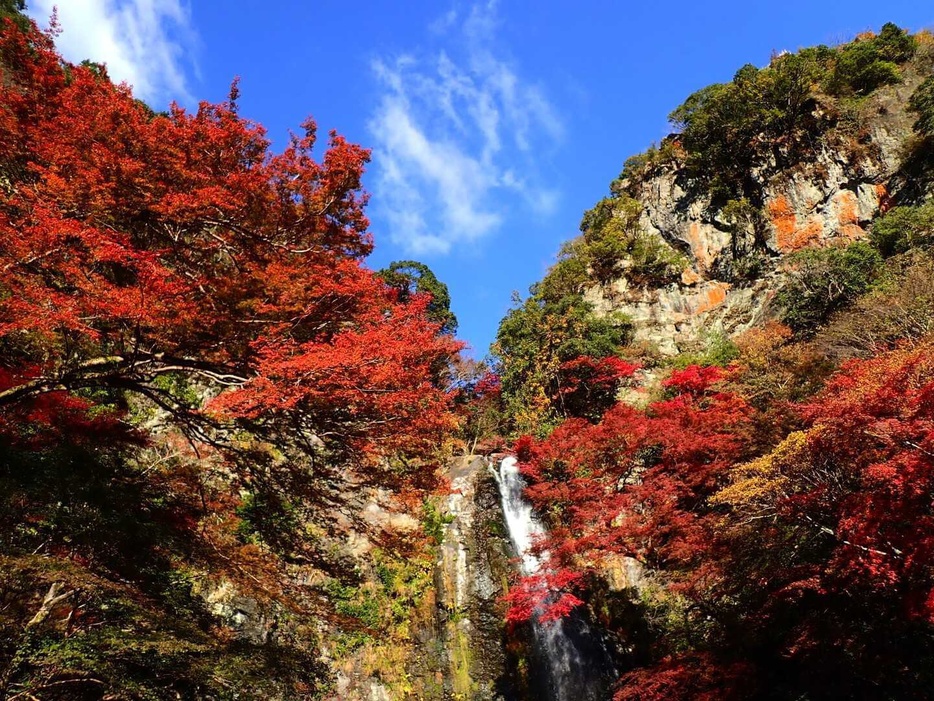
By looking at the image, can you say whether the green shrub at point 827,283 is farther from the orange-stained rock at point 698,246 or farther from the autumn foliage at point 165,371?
the autumn foliage at point 165,371

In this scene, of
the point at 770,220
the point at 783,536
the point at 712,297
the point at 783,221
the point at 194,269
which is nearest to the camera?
the point at 783,536

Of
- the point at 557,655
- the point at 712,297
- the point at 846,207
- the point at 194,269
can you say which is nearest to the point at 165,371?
the point at 194,269

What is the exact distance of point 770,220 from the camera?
2512 centimetres

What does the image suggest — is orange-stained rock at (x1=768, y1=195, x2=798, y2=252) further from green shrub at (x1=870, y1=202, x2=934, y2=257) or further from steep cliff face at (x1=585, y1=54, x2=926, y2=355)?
green shrub at (x1=870, y1=202, x2=934, y2=257)

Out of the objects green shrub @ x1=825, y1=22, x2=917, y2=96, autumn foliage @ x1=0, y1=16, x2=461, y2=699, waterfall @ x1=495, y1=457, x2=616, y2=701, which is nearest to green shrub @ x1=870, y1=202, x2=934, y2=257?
green shrub @ x1=825, y1=22, x2=917, y2=96

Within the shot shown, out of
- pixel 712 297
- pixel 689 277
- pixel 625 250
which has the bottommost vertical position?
pixel 712 297

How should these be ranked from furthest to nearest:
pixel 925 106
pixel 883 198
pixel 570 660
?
pixel 883 198 → pixel 925 106 → pixel 570 660

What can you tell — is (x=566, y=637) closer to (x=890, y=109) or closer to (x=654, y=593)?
(x=654, y=593)

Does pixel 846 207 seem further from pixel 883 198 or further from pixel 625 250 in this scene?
pixel 625 250

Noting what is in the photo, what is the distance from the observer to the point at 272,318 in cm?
1018

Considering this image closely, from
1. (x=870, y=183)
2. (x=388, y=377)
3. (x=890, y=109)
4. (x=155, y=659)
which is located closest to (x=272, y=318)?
(x=388, y=377)

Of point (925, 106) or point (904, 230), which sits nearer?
point (904, 230)

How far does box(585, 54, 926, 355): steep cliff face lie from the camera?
74.8 ft

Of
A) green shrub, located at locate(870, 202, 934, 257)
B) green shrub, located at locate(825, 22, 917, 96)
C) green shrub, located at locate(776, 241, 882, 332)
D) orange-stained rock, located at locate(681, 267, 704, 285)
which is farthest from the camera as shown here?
orange-stained rock, located at locate(681, 267, 704, 285)
